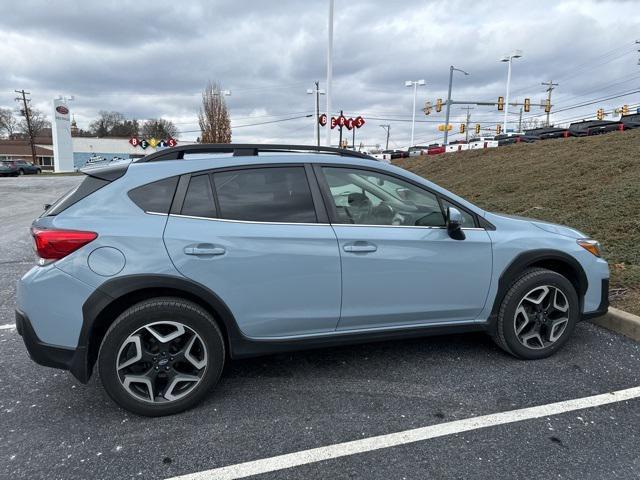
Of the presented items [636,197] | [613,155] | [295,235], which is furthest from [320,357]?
[613,155]

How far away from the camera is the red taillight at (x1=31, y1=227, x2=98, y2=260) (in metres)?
2.60

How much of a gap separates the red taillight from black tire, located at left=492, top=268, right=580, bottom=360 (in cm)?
290

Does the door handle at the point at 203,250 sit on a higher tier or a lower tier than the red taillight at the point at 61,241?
lower

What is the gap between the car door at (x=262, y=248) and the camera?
108 inches

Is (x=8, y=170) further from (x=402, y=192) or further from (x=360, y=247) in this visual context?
(x=360, y=247)

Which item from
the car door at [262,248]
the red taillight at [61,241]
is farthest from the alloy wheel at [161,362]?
the red taillight at [61,241]

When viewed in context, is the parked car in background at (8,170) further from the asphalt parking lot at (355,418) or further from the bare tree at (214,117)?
the asphalt parking lot at (355,418)

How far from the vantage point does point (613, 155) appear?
412 inches

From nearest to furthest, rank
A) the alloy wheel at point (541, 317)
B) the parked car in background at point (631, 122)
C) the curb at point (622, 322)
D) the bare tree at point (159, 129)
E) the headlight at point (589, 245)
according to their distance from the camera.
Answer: the alloy wheel at point (541, 317)
the headlight at point (589, 245)
the curb at point (622, 322)
the parked car in background at point (631, 122)
the bare tree at point (159, 129)

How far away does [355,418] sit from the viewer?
9.23 ft

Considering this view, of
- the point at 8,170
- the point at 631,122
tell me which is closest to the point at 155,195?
the point at 631,122

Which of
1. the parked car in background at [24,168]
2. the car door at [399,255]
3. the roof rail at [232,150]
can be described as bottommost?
the parked car in background at [24,168]

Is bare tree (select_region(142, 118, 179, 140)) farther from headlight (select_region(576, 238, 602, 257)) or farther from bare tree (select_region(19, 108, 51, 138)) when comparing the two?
headlight (select_region(576, 238, 602, 257))

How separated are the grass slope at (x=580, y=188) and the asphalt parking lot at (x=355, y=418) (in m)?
1.72
